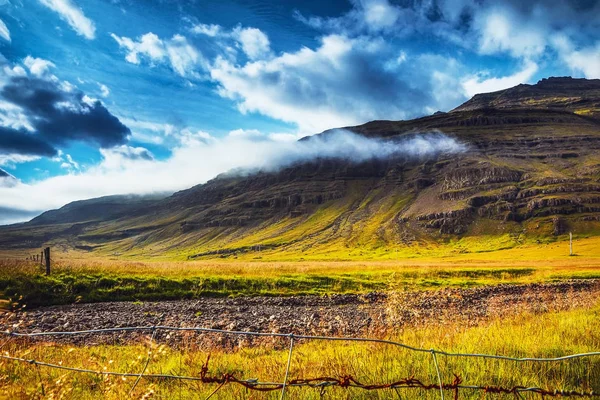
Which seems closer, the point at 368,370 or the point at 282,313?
the point at 368,370

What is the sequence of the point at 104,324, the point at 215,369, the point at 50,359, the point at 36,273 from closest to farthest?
the point at 215,369, the point at 50,359, the point at 104,324, the point at 36,273

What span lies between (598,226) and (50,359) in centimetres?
23587

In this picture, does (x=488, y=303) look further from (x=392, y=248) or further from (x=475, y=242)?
(x=475, y=242)

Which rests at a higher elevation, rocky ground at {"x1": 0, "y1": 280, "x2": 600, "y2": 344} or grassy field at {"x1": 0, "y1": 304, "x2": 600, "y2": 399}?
grassy field at {"x1": 0, "y1": 304, "x2": 600, "y2": 399}

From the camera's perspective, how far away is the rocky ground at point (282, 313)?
18158 millimetres

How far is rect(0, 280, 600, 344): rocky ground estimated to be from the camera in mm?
18158

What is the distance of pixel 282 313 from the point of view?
25.8m

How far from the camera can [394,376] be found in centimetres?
659

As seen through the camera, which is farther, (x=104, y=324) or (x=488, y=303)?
(x=488, y=303)

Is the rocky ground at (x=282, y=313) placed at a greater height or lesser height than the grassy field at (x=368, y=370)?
lesser

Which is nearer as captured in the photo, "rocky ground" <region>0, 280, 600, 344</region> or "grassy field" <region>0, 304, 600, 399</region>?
"grassy field" <region>0, 304, 600, 399</region>

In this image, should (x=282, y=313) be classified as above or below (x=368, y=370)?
below

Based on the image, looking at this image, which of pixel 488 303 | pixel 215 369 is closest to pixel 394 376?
pixel 215 369

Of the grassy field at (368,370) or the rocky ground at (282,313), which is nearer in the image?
the grassy field at (368,370)
